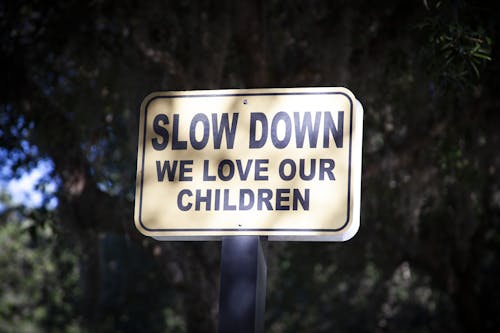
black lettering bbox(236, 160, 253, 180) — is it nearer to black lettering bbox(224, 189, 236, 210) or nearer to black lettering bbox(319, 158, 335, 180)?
black lettering bbox(224, 189, 236, 210)

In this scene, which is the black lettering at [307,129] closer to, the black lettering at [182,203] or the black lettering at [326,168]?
the black lettering at [326,168]

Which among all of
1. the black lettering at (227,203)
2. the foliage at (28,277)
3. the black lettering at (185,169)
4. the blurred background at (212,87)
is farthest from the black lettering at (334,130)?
the foliage at (28,277)

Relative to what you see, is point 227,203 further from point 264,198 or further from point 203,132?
point 203,132

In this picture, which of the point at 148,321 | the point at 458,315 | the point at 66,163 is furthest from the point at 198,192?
the point at 148,321

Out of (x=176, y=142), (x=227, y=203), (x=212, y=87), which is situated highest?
(x=212, y=87)

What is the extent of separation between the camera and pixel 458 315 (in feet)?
39.8

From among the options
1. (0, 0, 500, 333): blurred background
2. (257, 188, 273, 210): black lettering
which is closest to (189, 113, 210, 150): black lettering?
(257, 188, 273, 210): black lettering

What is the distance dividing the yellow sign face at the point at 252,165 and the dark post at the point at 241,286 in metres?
0.05

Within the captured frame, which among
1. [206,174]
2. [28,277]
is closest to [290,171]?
[206,174]

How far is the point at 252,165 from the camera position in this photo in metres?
2.71

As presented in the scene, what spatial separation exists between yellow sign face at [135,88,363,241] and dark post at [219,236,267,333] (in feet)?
0.16

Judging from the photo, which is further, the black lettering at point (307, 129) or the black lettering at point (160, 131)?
the black lettering at point (160, 131)

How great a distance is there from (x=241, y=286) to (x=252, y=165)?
0.38 meters

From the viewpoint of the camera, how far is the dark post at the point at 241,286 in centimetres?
260
